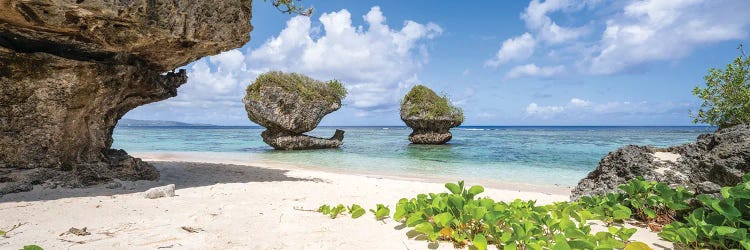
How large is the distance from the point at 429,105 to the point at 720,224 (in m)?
26.9

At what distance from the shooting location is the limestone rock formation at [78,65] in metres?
5.63

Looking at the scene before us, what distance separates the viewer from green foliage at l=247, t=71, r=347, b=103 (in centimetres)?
2358

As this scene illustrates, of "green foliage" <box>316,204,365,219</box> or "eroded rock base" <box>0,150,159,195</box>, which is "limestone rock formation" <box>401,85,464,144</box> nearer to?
"eroded rock base" <box>0,150,159,195</box>

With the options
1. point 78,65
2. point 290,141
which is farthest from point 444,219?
point 290,141

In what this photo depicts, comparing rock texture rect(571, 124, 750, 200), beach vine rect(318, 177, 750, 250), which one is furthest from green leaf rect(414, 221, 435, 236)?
rock texture rect(571, 124, 750, 200)

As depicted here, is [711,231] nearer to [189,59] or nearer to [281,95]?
[189,59]

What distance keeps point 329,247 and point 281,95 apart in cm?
2116

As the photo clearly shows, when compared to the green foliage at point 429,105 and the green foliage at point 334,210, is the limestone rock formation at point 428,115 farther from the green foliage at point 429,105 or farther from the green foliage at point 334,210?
the green foliage at point 334,210

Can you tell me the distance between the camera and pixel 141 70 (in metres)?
7.55

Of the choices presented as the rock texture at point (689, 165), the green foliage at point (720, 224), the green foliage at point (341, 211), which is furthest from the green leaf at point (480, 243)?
the rock texture at point (689, 165)

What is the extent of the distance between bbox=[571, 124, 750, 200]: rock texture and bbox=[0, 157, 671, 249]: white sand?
1.05m

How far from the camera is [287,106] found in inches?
925

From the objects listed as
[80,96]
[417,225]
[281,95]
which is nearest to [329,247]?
[417,225]

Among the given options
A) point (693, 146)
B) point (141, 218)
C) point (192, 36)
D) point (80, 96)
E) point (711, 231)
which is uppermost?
point (192, 36)
